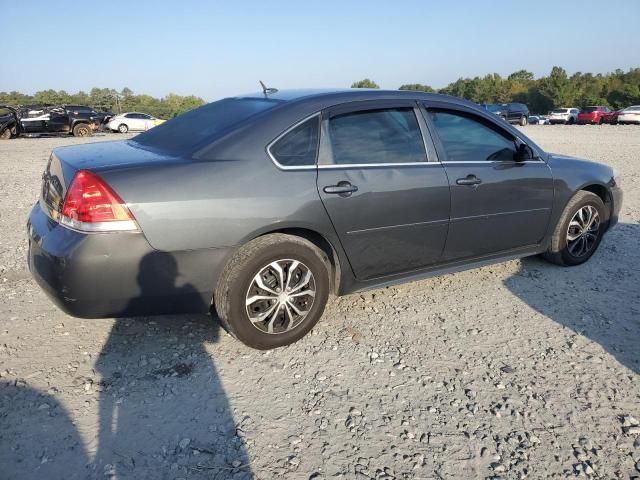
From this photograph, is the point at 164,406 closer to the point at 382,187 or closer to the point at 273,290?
the point at 273,290

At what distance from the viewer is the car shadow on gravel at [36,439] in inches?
79.1

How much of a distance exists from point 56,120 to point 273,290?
75.0ft

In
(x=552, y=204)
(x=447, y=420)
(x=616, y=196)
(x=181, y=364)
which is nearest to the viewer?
(x=447, y=420)

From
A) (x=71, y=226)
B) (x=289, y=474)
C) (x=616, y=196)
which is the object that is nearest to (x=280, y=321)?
(x=289, y=474)

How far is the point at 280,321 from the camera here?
3002 millimetres

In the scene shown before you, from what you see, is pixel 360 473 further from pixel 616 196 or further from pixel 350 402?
pixel 616 196

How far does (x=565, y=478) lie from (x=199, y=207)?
7.01ft

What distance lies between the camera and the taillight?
2432mm

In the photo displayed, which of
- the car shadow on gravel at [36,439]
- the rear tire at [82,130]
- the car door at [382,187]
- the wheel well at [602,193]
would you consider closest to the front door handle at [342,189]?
the car door at [382,187]

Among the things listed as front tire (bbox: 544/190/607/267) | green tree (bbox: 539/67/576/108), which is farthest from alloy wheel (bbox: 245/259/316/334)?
green tree (bbox: 539/67/576/108)

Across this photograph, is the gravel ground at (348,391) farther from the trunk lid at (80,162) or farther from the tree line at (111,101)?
the tree line at (111,101)

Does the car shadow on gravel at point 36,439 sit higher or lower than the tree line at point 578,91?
lower

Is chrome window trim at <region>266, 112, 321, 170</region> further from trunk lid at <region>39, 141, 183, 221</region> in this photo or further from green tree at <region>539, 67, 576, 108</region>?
green tree at <region>539, 67, 576, 108</region>

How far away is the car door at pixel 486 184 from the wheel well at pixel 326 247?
0.91 m
